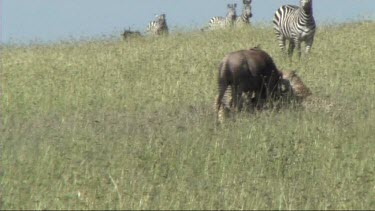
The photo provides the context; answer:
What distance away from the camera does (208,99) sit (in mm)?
12227

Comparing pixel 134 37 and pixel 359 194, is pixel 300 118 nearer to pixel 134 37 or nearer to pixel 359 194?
pixel 359 194

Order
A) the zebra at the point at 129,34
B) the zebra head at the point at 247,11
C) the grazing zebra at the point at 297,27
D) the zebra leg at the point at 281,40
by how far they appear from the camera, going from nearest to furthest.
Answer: the grazing zebra at the point at 297,27
the zebra leg at the point at 281,40
the zebra at the point at 129,34
the zebra head at the point at 247,11

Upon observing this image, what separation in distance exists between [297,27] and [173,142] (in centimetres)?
1114

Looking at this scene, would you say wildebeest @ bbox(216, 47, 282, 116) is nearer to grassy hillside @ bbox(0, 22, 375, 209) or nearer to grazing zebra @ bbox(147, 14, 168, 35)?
grassy hillside @ bbox(0, 22, 375, 209)

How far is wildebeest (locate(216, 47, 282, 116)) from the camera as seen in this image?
10883mm

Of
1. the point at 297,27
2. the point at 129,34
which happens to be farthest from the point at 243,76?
the point at 129,34

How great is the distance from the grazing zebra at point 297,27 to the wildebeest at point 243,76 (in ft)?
20.7

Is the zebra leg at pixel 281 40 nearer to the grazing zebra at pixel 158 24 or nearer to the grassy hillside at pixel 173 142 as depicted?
the grassy hillside at pixel 173 142

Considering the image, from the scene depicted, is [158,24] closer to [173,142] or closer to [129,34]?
[129,34]

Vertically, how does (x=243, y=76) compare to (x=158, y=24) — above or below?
above

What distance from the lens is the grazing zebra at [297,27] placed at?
1848cm

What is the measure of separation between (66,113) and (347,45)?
333 inches

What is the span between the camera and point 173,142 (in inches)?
323

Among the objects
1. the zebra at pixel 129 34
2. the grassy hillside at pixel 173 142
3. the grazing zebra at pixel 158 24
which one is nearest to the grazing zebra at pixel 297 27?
the grassy hillside at pixel 173 142
